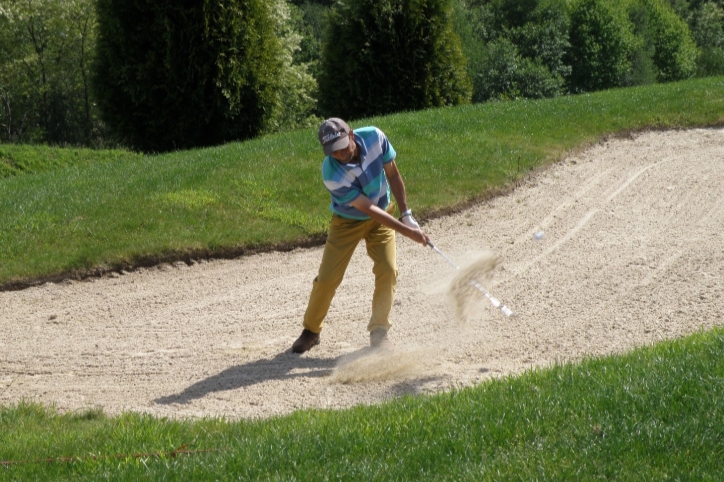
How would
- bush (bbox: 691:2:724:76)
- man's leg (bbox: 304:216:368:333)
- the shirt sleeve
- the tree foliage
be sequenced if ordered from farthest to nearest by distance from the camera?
bush (bbox: 691:2:724:76) → the tree foliage → man's leg (bbox: 304:216:368:333) → the shirt sleeve

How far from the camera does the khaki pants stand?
7371 millimetres

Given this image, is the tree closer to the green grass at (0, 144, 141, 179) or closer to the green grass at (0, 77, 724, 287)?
the green grass at (0, 77, 724, 287)

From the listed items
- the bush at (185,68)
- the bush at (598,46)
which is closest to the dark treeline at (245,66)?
the bush at (185,68)

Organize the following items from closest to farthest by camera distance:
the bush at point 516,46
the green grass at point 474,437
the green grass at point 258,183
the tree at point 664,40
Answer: the green grass at point 474,437
the green grass at point 258,183
the bush at point 516,46
the tree at point 664,40

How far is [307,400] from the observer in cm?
680

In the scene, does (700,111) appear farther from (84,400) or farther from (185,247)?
(84,400)

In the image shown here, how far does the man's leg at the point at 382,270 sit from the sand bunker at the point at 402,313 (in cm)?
35

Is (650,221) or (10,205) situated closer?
(650,221)

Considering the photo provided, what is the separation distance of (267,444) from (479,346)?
2958 millimetres

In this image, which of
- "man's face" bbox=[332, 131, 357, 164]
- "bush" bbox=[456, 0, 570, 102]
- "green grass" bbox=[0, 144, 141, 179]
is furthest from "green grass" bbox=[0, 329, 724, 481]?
"bush" bbox=[456, 0, 570, 102]

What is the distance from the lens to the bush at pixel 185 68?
18.4 m

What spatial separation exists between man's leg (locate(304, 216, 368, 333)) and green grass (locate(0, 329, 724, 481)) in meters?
1.69

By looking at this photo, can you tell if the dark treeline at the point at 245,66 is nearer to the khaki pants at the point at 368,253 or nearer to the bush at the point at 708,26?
the khaki pants at the point at 368,253

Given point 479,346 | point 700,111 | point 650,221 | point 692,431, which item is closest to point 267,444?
point 692,431
